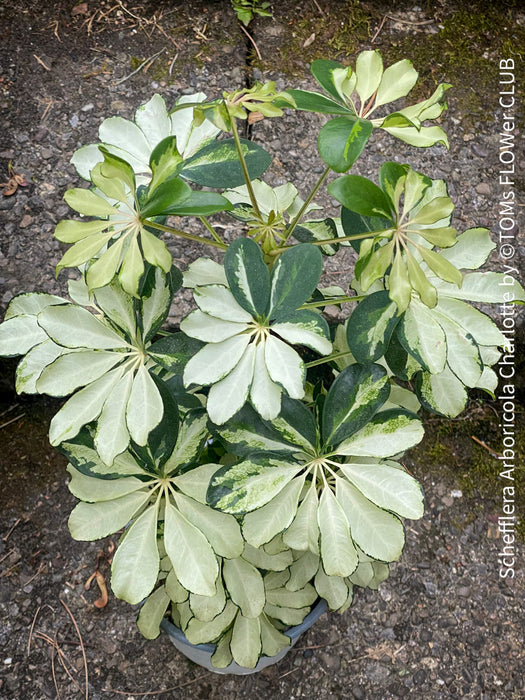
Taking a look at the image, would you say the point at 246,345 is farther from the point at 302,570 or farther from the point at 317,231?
the point at 302,570

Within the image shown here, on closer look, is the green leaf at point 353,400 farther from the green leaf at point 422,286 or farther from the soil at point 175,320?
the soil at point 175,320

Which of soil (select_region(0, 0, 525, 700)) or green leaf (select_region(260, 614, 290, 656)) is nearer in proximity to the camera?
green leaf (select_region(260, 614, 290, 656))

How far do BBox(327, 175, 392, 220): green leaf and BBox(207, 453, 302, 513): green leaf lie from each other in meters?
0.33

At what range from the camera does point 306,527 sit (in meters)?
0.80

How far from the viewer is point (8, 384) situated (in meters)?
1.54

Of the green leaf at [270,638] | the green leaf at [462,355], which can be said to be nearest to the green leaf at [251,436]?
the green leaf at [462,355]

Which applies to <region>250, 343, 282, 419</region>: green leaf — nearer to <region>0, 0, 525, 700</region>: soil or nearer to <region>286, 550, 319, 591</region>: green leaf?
<region>286, 550, 319, 591</region>: green leaf

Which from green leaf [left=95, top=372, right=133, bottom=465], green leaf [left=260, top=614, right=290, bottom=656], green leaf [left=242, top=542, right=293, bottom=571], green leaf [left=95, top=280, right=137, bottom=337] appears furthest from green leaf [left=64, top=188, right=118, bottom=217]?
green leaf [left=260, top=614, right=290, bottom=656]

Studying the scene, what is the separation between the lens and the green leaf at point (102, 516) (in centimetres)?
81

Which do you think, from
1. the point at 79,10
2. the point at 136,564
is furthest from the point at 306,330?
the point at 79,10

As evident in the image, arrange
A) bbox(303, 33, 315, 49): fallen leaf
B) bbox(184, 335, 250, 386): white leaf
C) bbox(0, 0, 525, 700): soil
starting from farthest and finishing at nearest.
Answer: bbox(303, 33, 315, 49): fallen leaf → bbox(0, 0, 525, 700): soil → bbox(184, 335, 250, 386): white leaf

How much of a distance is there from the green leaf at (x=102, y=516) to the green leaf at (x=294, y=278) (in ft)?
1.09

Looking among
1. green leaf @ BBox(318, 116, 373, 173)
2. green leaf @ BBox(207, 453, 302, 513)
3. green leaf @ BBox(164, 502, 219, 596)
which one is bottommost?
green leaf @ BBox(164, 502, 219, 596)

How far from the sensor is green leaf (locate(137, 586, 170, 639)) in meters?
1.03
